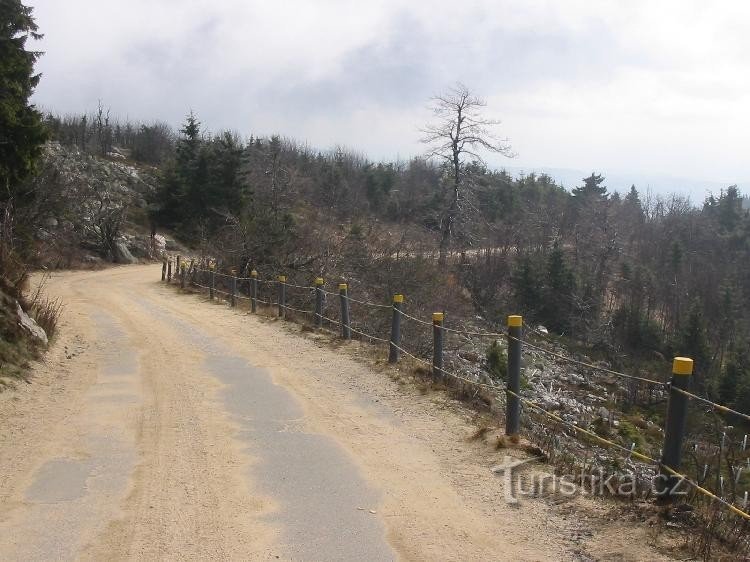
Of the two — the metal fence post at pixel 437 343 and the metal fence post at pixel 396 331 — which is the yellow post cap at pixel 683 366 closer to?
the metal fence post at pixel 437 343

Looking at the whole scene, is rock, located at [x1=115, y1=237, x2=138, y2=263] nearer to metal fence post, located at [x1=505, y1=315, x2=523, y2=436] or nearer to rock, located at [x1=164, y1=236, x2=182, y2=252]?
rock, located at [x1=164, y1=236, x2=182, y2=252]

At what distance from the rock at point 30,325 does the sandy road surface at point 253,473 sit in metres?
0.40

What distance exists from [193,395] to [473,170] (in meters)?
34.0

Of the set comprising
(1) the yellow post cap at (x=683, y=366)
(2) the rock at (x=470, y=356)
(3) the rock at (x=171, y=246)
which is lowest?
(2) the rock at (x=470, y=356)

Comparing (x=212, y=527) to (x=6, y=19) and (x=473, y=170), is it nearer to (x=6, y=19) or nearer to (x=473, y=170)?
(x=6, y=19)

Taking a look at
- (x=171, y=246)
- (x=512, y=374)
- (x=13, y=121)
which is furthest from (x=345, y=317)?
(x=171, y=246)

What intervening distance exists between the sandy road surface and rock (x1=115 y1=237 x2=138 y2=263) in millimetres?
33828

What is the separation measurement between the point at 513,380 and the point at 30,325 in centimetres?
788

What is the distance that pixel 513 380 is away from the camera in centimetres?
682

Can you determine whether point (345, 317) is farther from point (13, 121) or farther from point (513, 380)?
point (13, 121)

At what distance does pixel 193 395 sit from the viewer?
8516 millimetres

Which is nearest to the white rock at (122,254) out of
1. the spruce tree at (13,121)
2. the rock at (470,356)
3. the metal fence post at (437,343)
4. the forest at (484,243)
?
the forest at (484,243)

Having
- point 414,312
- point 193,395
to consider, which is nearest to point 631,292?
point 414,312

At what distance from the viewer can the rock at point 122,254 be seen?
42.2 meters
